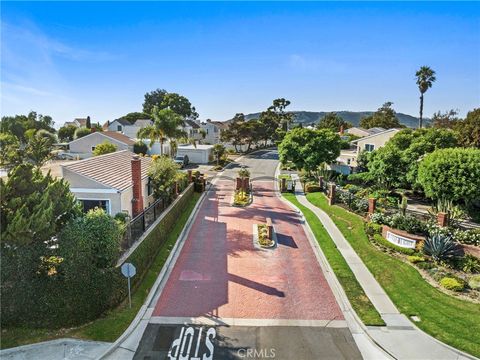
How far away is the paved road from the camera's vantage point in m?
11.9

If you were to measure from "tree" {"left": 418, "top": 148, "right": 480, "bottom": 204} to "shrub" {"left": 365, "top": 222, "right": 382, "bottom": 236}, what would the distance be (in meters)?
4.76

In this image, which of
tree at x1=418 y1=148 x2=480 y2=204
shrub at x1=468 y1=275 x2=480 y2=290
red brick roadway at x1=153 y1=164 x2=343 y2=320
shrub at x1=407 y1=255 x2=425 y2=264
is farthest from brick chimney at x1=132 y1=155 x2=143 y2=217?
tree at x1=418 y1=148 x2=480 y2=204

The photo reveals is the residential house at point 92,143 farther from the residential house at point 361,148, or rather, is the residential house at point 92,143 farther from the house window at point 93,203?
the house window at point 93,203

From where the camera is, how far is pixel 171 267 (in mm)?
18047

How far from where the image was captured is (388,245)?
2069 centimetres

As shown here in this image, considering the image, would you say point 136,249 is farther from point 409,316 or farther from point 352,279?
point 409,316

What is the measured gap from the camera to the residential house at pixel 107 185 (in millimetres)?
20422

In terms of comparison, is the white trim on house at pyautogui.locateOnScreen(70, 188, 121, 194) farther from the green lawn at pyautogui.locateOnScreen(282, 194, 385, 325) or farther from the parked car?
the parked car

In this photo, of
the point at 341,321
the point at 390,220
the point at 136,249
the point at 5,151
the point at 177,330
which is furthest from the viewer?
the point at 5,151

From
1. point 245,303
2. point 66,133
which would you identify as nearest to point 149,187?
point 245,303

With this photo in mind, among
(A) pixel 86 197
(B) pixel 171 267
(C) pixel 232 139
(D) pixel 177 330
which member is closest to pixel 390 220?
(B) pixel 171 267

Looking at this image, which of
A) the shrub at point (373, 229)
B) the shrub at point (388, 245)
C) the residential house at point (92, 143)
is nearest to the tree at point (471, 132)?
the shrub at point (373, 229)

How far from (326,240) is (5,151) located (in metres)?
47.0

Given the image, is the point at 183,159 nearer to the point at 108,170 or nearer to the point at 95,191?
the point at 108,170
